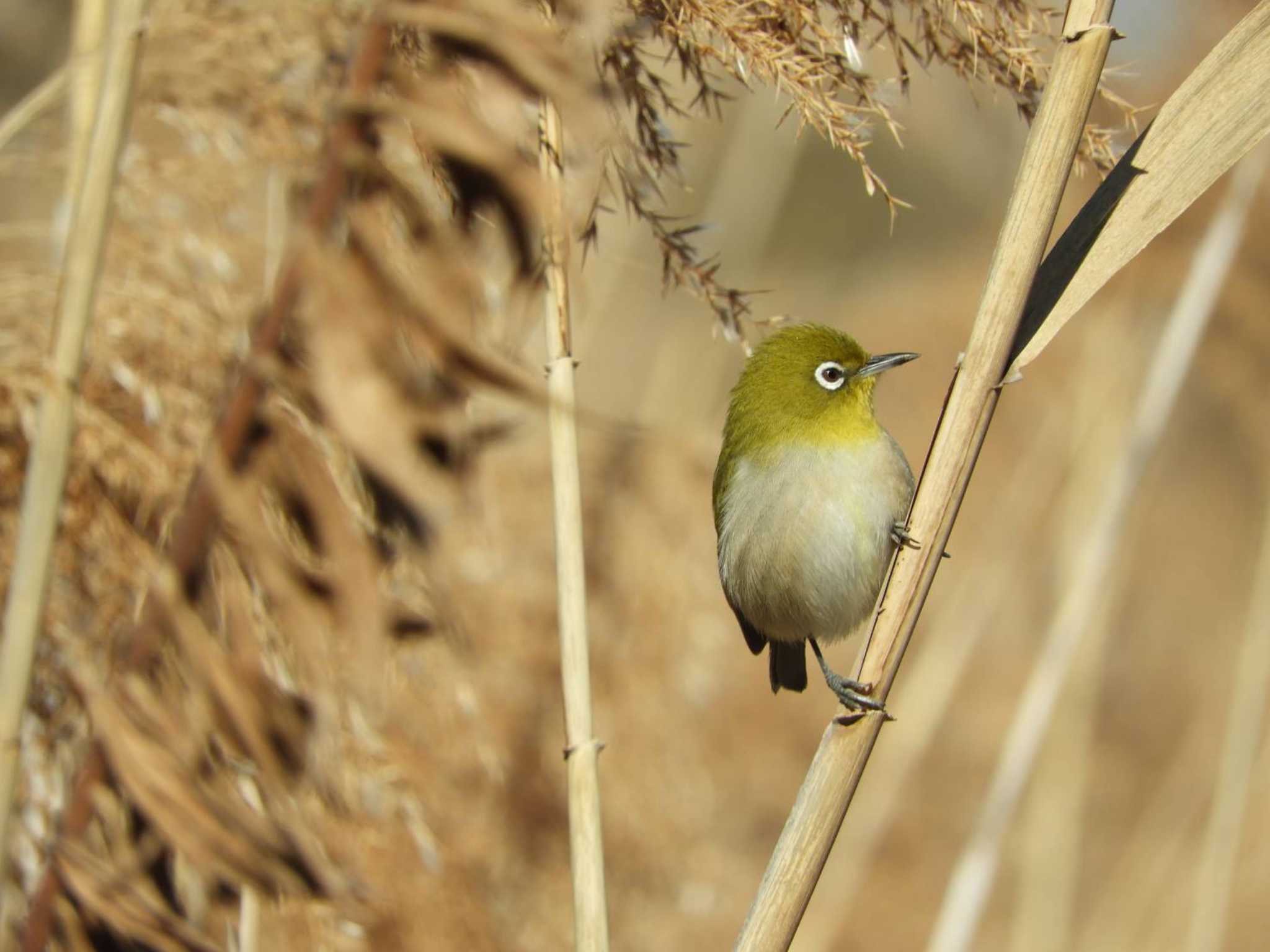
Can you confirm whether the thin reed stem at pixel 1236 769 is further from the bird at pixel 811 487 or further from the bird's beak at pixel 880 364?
the bird's beak at pixel 880 364

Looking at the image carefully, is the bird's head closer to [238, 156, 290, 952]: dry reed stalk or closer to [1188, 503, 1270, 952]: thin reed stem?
[238, 156, 290, 952]: dry reed stalk

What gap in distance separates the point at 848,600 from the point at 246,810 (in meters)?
0.81

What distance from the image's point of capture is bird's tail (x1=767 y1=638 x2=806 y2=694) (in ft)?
6.16

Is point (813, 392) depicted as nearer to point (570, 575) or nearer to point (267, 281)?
point (570, 575)

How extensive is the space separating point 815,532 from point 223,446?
0.76 m

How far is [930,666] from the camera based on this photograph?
8.93 ft

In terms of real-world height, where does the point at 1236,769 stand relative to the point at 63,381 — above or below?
above

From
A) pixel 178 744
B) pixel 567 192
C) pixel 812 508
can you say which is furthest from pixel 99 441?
pixel 812 508

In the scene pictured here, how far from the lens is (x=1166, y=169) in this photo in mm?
908

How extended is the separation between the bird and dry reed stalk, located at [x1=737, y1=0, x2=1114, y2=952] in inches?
21.8

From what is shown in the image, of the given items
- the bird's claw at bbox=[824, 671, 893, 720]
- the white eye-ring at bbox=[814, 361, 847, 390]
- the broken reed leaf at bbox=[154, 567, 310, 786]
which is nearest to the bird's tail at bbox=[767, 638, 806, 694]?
the white eye-ring at bbox=[814, 361, 847, 390]

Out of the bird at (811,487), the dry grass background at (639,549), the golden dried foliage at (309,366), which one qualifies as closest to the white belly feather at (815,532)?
the bird at (811,487)

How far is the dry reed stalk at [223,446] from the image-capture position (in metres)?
1.31

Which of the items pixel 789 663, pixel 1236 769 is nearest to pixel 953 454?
pixel 789 663
